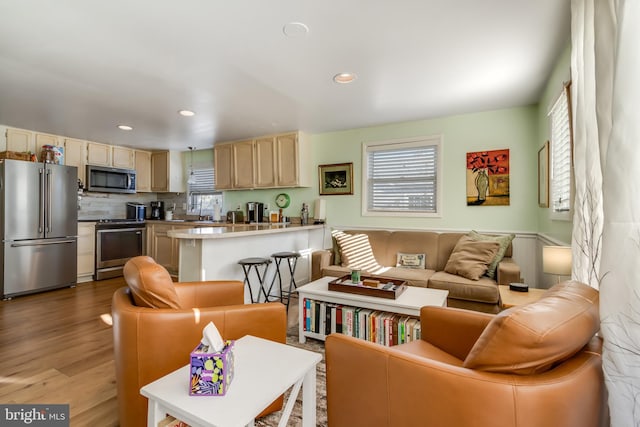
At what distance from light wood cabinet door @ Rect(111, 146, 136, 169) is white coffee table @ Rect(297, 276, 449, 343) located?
4.73 m

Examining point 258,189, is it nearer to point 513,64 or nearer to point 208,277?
point 208,277

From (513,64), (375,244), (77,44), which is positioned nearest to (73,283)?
(77,44)

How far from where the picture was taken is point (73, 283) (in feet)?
13.9

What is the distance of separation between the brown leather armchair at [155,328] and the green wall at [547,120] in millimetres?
2291

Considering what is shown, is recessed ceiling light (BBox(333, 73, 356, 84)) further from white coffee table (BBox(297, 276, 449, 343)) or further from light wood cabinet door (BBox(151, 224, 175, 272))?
light wood cabinet door (BBox(151, 224, 175, 272))

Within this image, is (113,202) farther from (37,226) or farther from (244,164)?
(244,164)

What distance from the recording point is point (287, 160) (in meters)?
4.57

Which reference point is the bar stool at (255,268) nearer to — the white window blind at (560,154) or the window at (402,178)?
the window at (402,178)

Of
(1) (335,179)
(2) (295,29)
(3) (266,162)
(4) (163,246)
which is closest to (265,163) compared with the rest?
(3) (266,162)

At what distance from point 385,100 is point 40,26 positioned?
9.42ft

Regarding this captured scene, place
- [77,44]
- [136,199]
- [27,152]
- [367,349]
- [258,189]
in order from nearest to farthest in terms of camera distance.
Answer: [367,349], [77,44], [27,152], [258,189], [136,199]

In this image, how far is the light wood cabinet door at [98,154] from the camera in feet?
16.1

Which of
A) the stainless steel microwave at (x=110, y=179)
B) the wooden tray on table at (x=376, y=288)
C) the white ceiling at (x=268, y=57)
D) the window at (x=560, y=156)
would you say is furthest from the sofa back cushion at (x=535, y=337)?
the stainless steel microwave at (x=110, y=179)

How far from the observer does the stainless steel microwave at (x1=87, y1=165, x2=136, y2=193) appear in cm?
481
